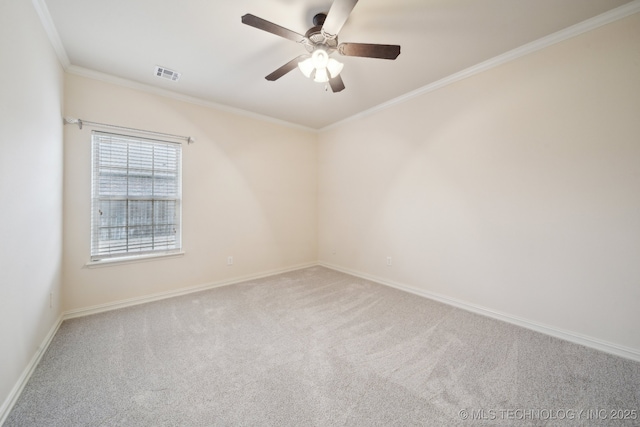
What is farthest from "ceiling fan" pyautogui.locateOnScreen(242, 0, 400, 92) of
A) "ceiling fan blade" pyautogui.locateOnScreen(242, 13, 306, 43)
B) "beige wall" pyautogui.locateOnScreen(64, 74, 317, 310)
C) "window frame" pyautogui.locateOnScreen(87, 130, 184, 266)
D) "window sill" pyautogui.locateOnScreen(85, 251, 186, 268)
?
"window sill" pyautogui.locateOnScreen(85, 251, 186, 268)

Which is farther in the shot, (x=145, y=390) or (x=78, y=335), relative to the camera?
(x=78, y=335)

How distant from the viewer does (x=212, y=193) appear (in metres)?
3.65

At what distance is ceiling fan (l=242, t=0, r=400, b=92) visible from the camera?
1.68m

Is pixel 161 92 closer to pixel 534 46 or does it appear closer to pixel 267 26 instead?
pixel 267 26

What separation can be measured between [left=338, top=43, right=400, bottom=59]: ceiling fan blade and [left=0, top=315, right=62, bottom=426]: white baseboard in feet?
10.7

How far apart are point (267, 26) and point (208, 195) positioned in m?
2.53

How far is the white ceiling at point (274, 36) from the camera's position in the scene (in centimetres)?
190

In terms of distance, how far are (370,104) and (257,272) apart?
3287 mm

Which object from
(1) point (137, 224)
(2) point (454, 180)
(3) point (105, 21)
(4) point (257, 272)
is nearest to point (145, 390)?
(1) point (137, 224)

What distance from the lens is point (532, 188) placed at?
242 centimetres

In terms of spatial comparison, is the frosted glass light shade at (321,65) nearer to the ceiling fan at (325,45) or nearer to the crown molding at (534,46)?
the ceiling fan at (325,45)

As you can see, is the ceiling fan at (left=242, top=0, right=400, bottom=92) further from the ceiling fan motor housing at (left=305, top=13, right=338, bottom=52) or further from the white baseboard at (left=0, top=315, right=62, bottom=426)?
the white baseboard at (left=0, top=315, right=62, bottom=426)

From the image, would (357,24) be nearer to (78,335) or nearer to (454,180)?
(454,180)

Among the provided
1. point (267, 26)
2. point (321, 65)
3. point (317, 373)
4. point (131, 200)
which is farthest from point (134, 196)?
point (317, 373)
